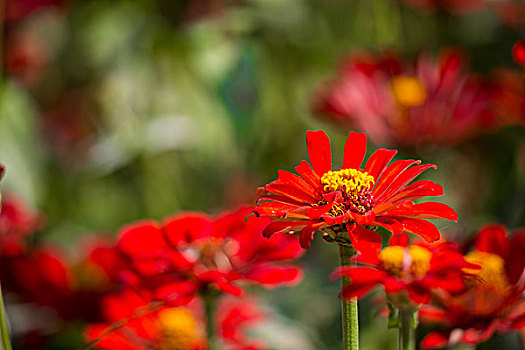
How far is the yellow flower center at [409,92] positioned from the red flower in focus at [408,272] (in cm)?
32

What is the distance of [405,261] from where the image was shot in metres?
0.29

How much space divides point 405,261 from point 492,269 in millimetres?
59

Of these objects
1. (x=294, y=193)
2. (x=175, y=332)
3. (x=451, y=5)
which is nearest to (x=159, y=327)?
(x=175, y=332)

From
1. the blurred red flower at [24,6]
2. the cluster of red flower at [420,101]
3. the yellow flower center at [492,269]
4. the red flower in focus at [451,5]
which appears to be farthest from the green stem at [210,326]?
the blurred red flower at [24,6]

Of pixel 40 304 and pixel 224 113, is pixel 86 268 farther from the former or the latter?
pixel 224 113

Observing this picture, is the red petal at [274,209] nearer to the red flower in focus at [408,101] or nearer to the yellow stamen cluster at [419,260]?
the yellow stamen cluster at [419,260]

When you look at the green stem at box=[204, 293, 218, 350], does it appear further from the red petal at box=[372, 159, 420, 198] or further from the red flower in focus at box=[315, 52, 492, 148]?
the red flower in focus at box=[315, 52, 492, 148]

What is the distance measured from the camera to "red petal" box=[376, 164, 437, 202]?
0.27m

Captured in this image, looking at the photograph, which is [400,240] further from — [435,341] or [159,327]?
[159,327]

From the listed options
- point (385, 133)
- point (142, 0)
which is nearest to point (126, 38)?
point (142, 0)

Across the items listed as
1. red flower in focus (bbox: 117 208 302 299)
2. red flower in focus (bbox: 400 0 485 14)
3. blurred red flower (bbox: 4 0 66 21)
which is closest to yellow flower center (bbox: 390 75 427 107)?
red flower in focus (bbox: 400 0 485 14)

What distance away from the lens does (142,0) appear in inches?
34.7

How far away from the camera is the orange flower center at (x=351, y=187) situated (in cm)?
29

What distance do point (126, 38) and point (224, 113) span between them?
0.25m
